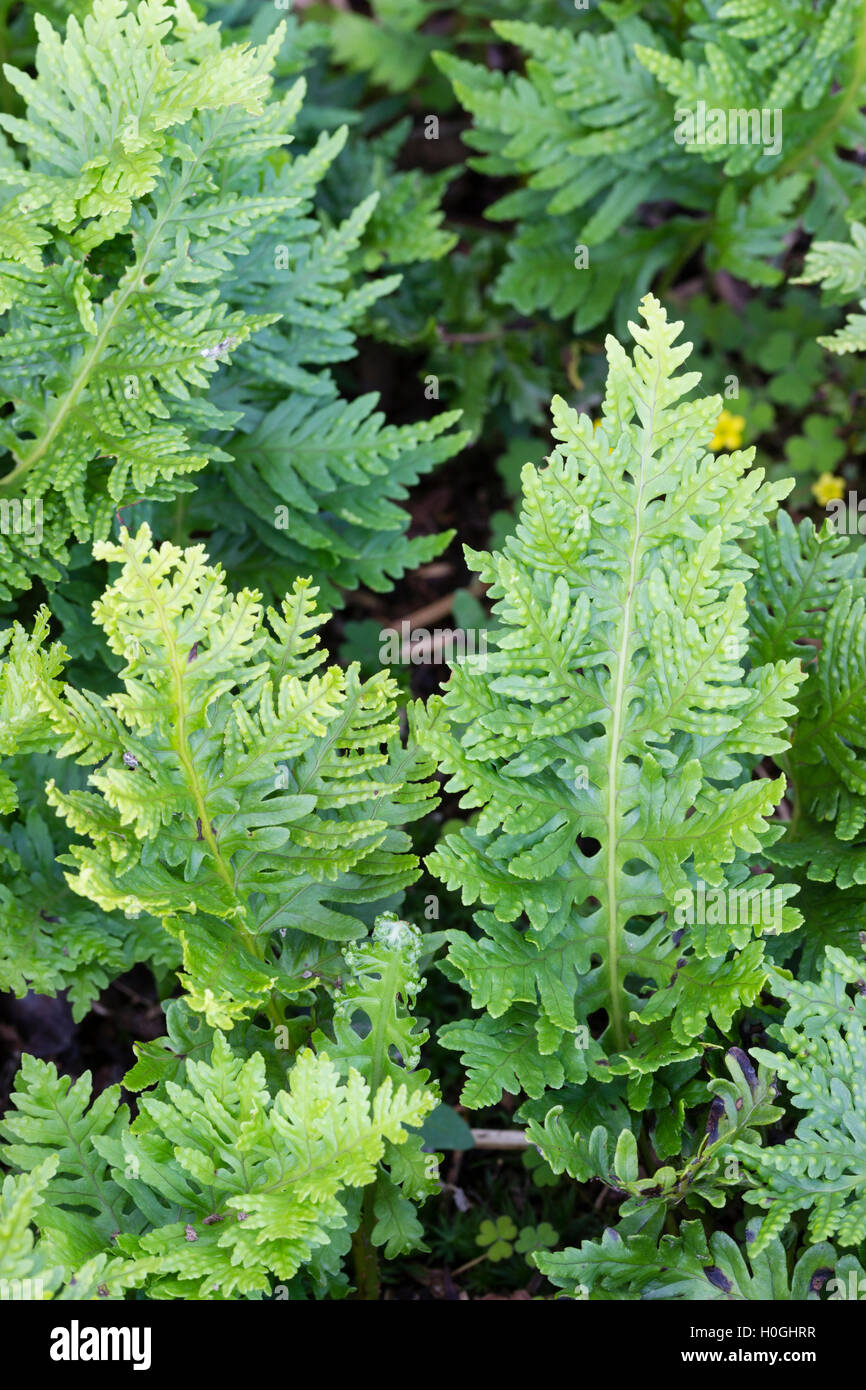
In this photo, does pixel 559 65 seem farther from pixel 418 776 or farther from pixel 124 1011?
pixel 124 1011

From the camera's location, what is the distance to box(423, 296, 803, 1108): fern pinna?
234 centimetres

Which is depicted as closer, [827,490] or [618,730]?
[618,730]

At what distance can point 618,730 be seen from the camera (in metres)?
2.46

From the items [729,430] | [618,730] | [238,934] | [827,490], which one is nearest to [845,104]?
[729,430]

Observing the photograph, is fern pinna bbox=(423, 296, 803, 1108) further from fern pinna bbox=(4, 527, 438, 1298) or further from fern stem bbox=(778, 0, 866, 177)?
fern stem bbox=(778, 0, 866, 177)

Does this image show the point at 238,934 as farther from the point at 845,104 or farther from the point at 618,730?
the point at 845,104

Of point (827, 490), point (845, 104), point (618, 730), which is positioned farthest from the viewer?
point (827, 490)

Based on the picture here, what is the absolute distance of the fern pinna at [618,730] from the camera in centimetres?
234

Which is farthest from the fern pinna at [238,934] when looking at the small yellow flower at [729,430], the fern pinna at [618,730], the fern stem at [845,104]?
the fern stem at [845,104]

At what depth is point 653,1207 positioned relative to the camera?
96.4 inches

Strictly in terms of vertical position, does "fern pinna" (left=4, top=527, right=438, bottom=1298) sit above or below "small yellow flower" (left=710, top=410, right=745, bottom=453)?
below

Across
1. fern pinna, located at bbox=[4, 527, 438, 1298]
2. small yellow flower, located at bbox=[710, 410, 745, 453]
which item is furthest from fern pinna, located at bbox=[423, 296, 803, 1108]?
small yellow flower, located at bbox=[710, 410, 745, 453]

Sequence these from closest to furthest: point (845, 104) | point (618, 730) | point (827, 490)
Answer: point (618, 730), point (845, 104), point (827, 490)

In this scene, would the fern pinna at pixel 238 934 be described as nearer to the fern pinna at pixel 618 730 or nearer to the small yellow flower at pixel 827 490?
the fern pinna at pixel 618 730
